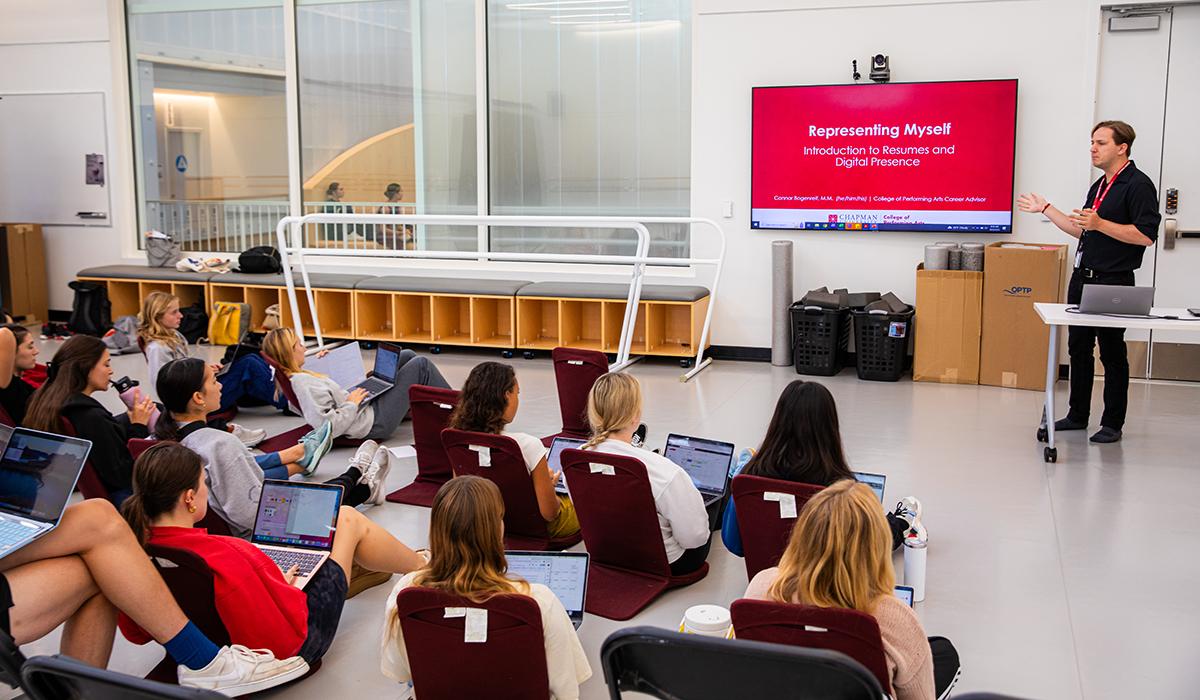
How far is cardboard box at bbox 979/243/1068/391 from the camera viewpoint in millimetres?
6465

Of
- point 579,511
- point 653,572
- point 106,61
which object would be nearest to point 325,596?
point 579,511

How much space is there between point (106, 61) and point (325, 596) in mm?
8772

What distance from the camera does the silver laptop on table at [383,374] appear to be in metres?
5.30

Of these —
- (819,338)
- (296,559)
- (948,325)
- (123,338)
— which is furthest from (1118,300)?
(123,338)

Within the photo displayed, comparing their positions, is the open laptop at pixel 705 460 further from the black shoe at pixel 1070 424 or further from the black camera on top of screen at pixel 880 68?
the black camera on top of screen at pixel 880 68

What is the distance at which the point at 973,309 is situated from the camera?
6703 millimetres

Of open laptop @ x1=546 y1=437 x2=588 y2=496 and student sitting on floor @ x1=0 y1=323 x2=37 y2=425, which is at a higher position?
student sitting on floor @ x1=0 y1=323 x2=37 y2=425

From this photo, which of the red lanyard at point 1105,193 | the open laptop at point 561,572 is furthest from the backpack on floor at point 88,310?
the red lanyard at point 1105,193

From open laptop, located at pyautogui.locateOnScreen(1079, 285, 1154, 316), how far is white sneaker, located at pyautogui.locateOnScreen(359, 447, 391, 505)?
357 cm

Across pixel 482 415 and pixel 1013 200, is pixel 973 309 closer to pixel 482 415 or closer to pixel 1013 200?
pixel 1013 200

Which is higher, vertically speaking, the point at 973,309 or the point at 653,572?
the point at 973,309

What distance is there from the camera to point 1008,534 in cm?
384

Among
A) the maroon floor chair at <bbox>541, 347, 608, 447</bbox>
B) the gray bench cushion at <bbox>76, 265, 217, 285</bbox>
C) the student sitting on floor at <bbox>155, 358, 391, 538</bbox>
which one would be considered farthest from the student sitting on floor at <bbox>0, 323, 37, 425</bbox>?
the gray bench cushion at <bbox>76, 265, 217, 285</bbox>

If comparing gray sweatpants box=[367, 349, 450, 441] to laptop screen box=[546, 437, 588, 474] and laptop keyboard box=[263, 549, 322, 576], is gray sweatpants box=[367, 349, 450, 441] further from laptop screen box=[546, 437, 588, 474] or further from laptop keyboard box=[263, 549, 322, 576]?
laptop keyboard box=[263, 549, 322, 576]
